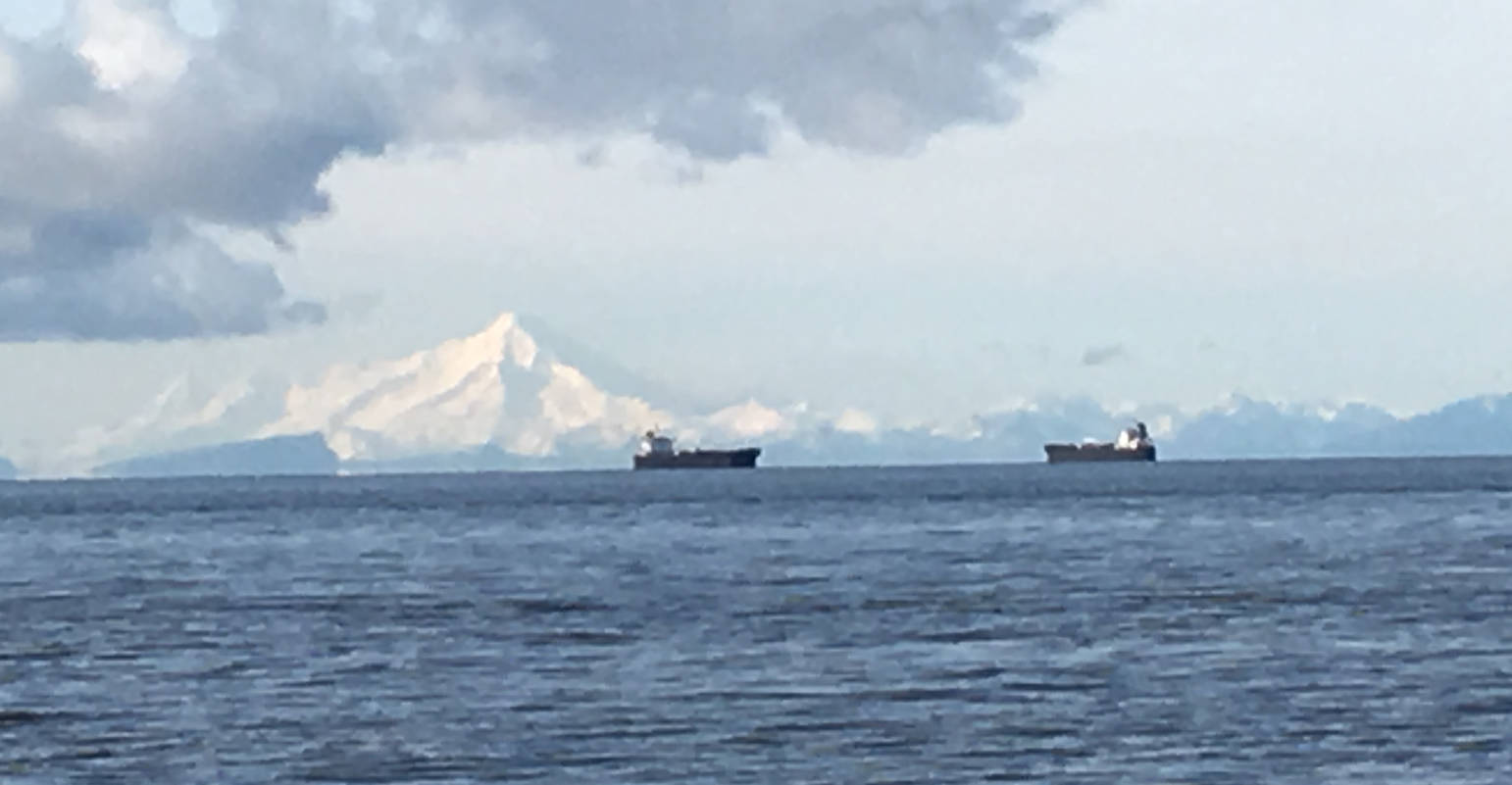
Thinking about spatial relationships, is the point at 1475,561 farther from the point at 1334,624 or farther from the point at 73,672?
the point at 73,672

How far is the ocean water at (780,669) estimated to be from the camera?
141 feet

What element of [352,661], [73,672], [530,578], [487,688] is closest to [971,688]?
[487,688]

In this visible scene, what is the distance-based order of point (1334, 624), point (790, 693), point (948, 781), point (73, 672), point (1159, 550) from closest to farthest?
point (948, 781) → point (790, 693) → point (73, 672) → point (1334, 624) → point (1159, 550)

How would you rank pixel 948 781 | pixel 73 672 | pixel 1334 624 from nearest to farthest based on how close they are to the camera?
pixel 948 781 → pixel 73 672 → pixel 1334 624

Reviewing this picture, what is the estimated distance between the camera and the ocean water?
43094 mm

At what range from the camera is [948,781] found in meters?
40.5

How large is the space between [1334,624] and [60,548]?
333 ft

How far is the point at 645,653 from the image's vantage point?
62.7m

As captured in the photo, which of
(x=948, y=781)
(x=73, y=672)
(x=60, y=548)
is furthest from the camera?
(x=60, y=548)

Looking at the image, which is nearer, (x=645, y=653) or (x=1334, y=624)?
(x=645, y=653)

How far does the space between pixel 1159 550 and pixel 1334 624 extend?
4835 centimetres

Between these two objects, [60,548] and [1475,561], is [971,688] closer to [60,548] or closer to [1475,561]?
[1475,561]

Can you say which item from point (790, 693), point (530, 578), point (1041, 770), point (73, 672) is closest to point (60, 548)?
point (530, 578)

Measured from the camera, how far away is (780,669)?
5772 cm
